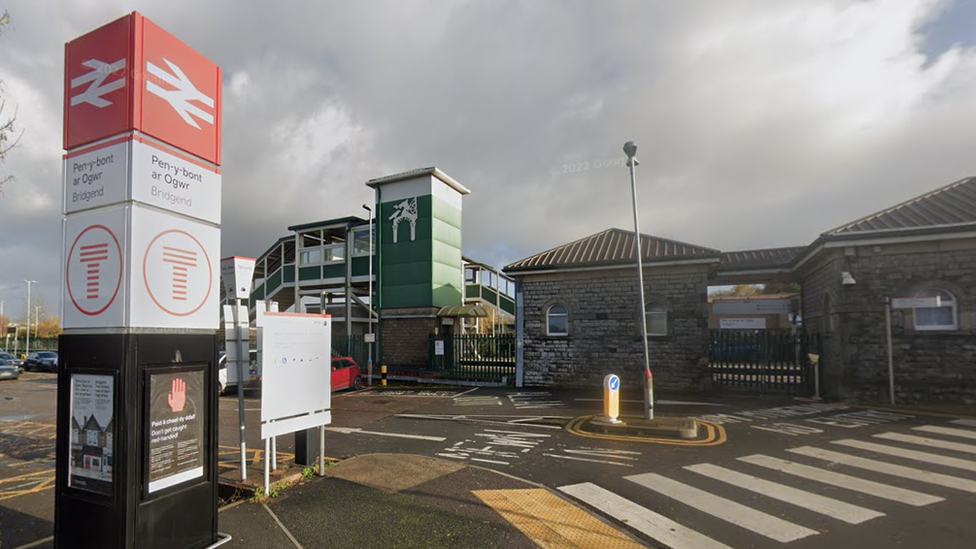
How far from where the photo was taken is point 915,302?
38.4ft

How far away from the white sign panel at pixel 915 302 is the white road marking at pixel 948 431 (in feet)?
12.5

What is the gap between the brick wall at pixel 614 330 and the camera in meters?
15.2

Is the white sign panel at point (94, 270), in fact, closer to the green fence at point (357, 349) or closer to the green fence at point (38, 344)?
the green fence at point (357, 349)

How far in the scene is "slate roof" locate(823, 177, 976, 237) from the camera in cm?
1195

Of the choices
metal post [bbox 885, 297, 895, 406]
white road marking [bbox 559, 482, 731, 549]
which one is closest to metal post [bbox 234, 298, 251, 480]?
white road marking [bbox 559, 482, 731, 549]

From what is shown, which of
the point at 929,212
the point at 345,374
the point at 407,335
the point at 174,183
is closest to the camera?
the point at 174,183

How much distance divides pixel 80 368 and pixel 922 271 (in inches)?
675

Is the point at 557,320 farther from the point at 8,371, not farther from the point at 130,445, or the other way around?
the point at 8,371

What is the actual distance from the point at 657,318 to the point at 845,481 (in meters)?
9.88

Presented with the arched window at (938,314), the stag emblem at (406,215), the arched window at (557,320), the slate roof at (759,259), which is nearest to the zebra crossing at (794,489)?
the arched window at (938,314)

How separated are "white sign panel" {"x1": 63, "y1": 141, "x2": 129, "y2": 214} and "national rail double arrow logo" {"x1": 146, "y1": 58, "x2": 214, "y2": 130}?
598 mm

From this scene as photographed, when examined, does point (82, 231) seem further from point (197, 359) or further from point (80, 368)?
point (197, 359)

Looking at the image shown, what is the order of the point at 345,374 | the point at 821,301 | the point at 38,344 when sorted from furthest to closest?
the point at 38,344 < the point at 345,374 < the point at 821,301

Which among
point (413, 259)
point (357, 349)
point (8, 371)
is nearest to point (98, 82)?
point (413, 259)
